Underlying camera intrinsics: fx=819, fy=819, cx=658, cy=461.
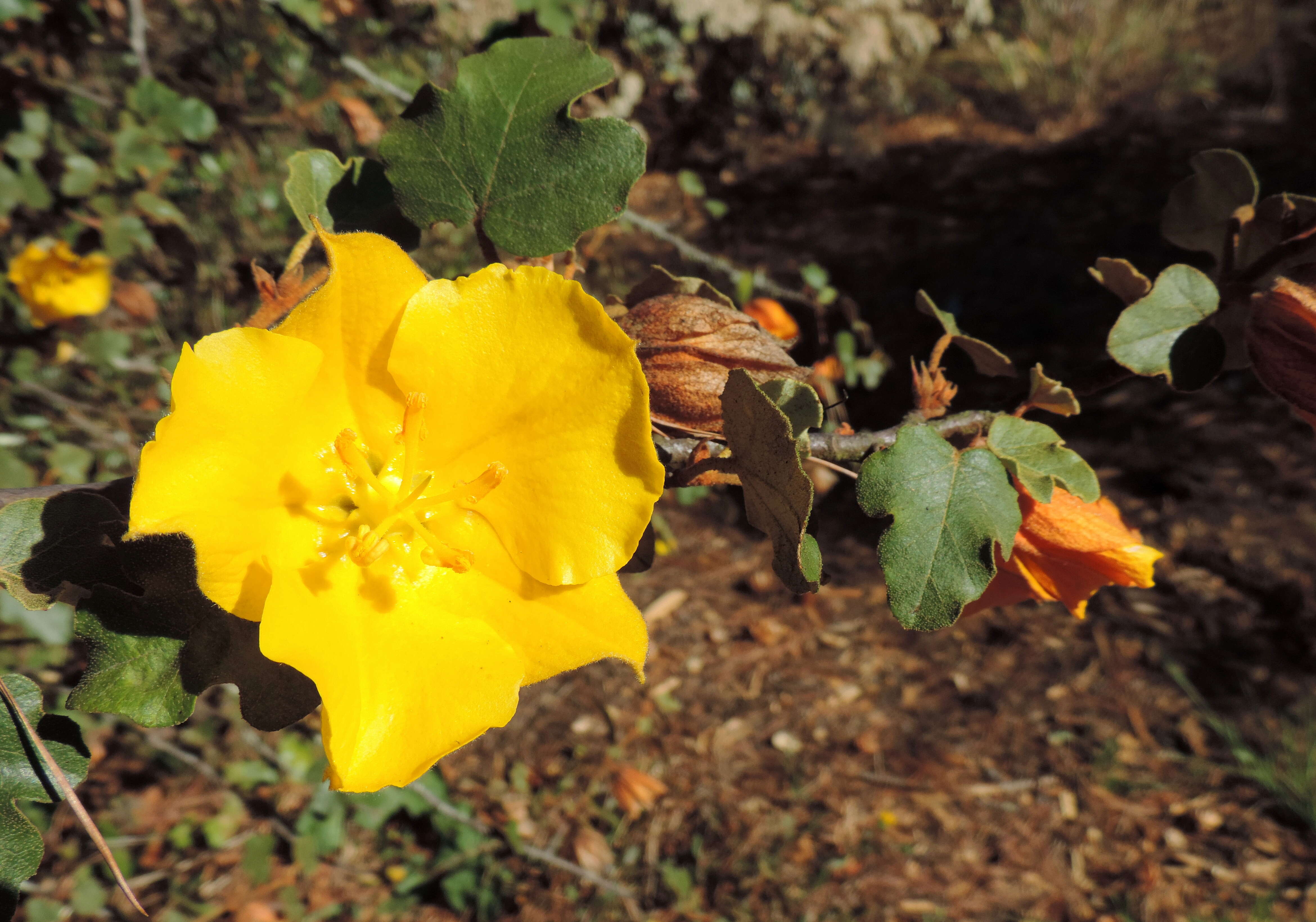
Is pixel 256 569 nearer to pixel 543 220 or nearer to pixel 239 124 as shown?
pixel 543 220

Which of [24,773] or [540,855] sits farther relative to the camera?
[540,855]

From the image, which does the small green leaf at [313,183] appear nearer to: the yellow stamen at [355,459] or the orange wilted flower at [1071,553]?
the yellow stamen at [355,459]

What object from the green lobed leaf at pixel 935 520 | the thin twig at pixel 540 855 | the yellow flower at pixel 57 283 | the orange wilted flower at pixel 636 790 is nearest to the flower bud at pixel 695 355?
the green lobed leaf at pixel 935 520

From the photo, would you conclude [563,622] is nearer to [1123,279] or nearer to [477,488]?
[477,488]

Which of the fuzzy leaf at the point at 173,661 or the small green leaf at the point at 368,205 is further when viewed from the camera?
the small green leaf at the point at 368,205

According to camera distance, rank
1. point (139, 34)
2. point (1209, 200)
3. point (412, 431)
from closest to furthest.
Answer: point (412, 431) < point (1209, 200) < point (139, 34)

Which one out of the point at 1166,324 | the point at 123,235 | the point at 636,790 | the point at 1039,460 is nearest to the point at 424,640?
the point at 1039,460

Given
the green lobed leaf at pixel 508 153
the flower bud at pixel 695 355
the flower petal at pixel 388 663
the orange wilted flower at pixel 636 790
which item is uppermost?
the green lobed leaf at pixel 508 153
